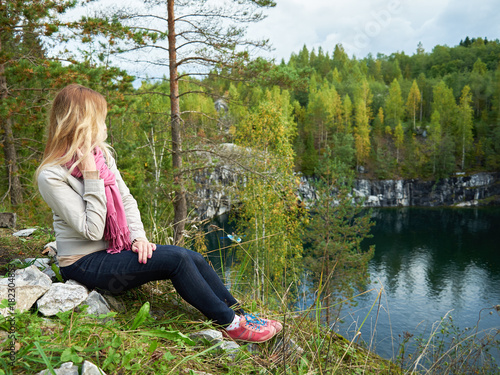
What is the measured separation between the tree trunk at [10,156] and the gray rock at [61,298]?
5.61 m

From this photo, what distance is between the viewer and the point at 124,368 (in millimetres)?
1257

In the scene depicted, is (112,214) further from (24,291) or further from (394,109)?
(394,109)

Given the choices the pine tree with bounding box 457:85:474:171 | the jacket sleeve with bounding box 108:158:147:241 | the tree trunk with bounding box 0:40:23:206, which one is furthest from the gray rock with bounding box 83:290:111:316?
the pine tree with bounding box 457:85:474:171

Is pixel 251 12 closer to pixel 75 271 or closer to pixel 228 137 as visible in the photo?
pixel 228 137

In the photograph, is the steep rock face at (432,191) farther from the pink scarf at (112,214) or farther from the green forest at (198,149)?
the pink scarf at (112,214)

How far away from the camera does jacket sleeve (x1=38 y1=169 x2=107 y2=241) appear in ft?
5.33

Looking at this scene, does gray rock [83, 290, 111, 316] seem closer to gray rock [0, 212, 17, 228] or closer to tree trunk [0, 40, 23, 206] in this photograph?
gray rock [0, 212, 17, 228]

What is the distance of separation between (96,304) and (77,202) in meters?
0.43

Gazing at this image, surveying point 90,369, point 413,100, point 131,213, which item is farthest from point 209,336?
point 413,100

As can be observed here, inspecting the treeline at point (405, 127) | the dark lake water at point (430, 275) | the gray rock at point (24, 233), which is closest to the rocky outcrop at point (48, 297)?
the gray rock at point (24, 233)

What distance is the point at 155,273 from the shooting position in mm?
1730

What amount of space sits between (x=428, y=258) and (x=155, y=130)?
16.9m

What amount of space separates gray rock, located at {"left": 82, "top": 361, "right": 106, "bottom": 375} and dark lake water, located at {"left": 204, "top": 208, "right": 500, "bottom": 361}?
651 centimetres

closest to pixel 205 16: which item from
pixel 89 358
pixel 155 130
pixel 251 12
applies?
pixel 251 12
